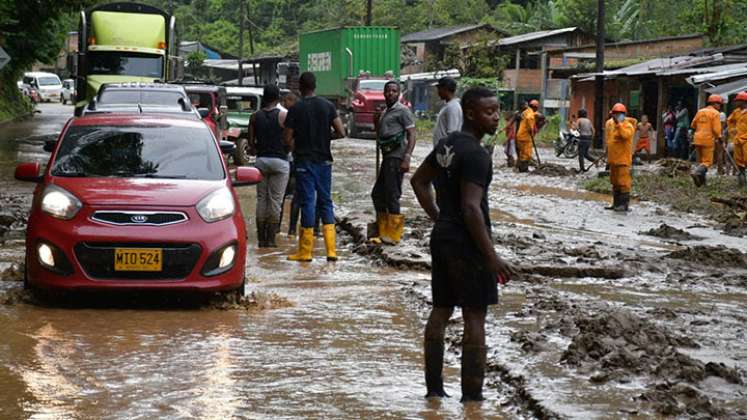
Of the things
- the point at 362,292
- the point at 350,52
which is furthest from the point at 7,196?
the point at 350,52

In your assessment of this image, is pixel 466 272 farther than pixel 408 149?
No

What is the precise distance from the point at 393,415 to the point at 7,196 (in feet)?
47.2

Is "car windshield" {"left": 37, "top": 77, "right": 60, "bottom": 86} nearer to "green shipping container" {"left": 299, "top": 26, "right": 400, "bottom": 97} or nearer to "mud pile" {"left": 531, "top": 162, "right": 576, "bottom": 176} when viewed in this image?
"green shipping container" {"left": 299, "top": 26, "right": 400, "bottom": 97}

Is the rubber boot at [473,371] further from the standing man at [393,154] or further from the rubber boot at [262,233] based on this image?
the rubber boot at [262,233]

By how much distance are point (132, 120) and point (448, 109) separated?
3576 millimetres

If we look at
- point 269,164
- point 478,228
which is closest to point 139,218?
point 478,228

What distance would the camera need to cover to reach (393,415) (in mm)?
6562

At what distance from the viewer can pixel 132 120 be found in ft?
35.5

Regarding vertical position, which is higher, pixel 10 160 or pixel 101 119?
pixel 101 119

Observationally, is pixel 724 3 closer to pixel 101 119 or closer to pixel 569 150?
pixel 569 150

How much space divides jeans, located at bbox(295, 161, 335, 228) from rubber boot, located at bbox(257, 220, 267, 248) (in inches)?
48.0

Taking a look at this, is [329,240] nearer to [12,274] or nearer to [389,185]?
[389,185]

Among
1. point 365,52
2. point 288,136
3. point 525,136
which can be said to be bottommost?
point 525,136

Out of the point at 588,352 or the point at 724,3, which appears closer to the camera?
the point at 588,352
